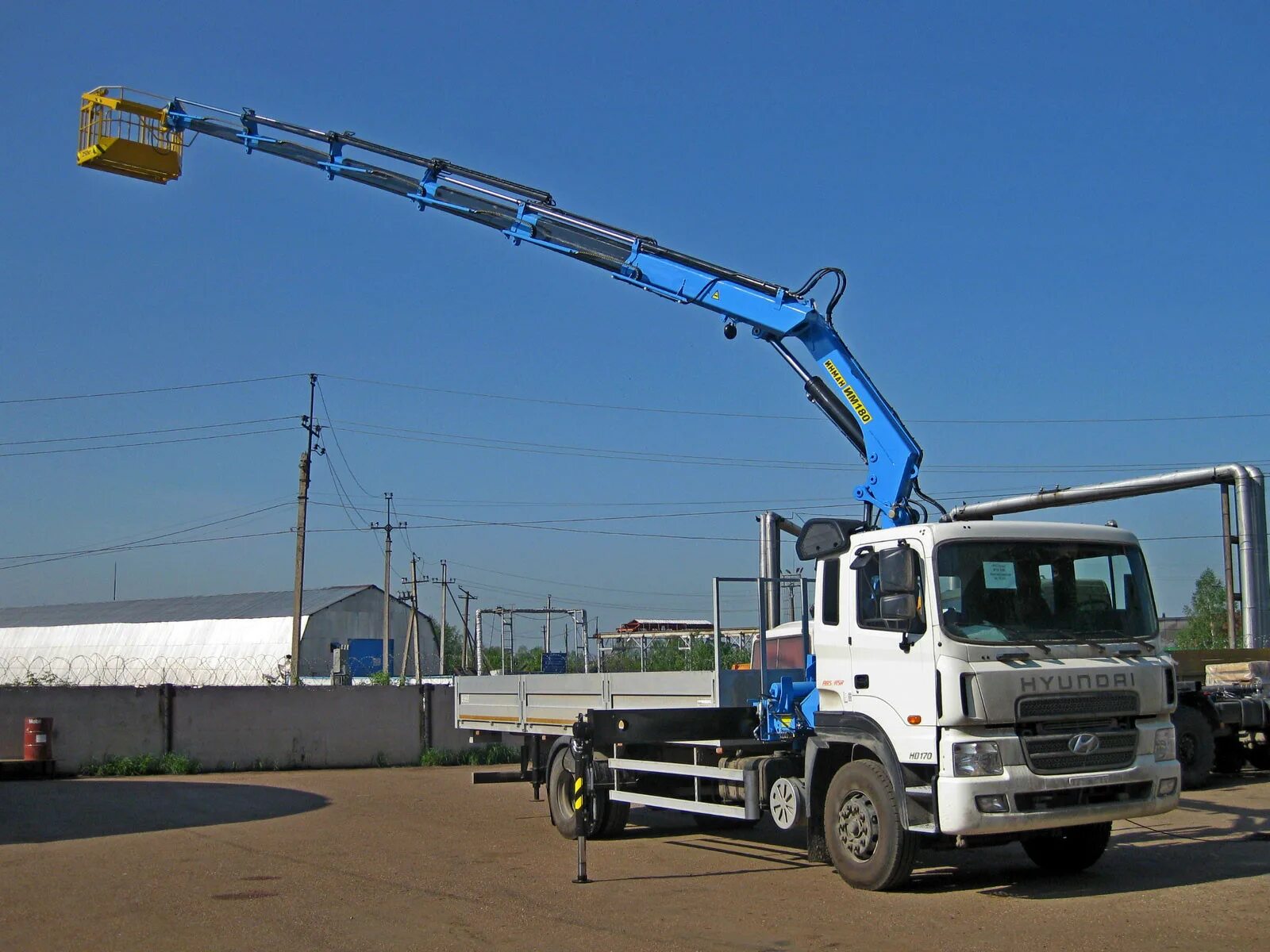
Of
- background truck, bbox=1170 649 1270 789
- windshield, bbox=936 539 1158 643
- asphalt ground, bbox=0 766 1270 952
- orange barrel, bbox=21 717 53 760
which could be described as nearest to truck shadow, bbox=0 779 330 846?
asphalt ground, bbox=0 766 1270 952

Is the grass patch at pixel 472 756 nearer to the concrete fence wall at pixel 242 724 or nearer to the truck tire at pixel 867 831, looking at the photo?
the concrete fence wall at pixel 242 724

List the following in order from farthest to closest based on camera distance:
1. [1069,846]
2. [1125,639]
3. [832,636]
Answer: [1069,846]
[832,636]
[1125,639]

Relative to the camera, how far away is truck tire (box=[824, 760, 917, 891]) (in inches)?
382

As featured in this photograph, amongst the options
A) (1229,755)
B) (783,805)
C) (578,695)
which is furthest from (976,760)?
(1229,755)

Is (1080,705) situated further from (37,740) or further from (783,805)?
(37,740)

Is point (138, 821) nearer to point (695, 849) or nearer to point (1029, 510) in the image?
point (695, 849)

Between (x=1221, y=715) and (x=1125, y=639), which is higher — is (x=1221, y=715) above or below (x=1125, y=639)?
below

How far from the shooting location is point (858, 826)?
1009 centimetres

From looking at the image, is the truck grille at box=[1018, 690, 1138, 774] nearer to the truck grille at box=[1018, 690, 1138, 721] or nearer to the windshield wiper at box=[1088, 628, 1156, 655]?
the truck grille at box=[1018, 690, 1138, 721]

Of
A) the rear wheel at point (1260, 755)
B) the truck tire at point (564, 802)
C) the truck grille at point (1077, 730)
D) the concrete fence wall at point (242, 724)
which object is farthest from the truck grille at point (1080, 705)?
the concrete fence wall at point (242, 724)

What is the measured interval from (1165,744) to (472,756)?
18999mm

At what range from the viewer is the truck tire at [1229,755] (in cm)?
2030

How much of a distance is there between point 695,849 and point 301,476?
28.0 metres

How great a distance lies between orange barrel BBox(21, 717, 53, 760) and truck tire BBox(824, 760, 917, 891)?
1755 cm
